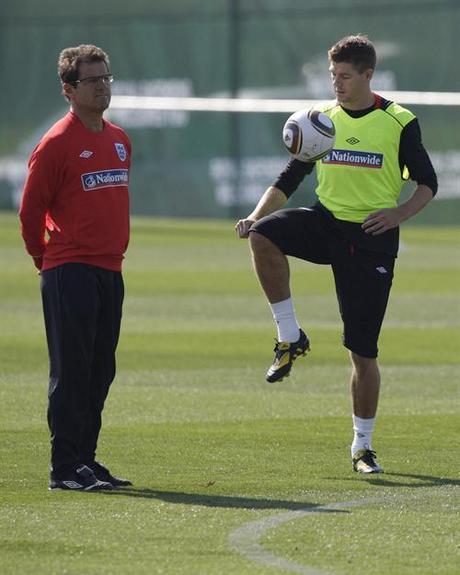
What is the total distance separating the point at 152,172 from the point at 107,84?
26.2 m

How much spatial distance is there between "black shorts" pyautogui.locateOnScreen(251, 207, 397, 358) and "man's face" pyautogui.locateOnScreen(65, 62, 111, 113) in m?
1.22

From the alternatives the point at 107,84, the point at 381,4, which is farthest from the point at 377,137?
the point at 381,4

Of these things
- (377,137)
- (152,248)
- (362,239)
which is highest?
(377,137)

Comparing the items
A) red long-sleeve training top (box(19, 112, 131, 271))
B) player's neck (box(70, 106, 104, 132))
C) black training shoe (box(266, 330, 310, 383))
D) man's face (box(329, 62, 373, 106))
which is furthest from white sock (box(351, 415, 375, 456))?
player's neck (box(70, 106, 104, 132))

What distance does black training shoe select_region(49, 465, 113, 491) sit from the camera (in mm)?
8242

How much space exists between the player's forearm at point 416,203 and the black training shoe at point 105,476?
1.99 m

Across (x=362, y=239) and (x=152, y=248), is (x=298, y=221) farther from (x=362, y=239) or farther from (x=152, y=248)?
(x=152, y=248)

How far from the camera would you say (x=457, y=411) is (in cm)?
1119

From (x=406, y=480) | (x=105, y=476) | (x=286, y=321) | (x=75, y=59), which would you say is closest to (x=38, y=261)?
(x=75, y=59)

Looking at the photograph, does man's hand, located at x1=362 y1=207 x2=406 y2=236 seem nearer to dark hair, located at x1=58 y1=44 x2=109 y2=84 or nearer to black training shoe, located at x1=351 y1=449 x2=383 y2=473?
black training shoe, located at x1=351 y1=449 x2=383 y2=473

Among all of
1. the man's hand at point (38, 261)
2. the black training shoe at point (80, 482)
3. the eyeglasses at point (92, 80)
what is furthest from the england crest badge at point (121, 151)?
the black training shoe at point (80, 482)

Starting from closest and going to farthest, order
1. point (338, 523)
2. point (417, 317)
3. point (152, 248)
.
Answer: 1. point (338, 523)
2. point (417, 317)
3. point (152, 248)

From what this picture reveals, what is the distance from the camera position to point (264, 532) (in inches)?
280

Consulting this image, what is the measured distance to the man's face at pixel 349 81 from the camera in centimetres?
Answer: 888
